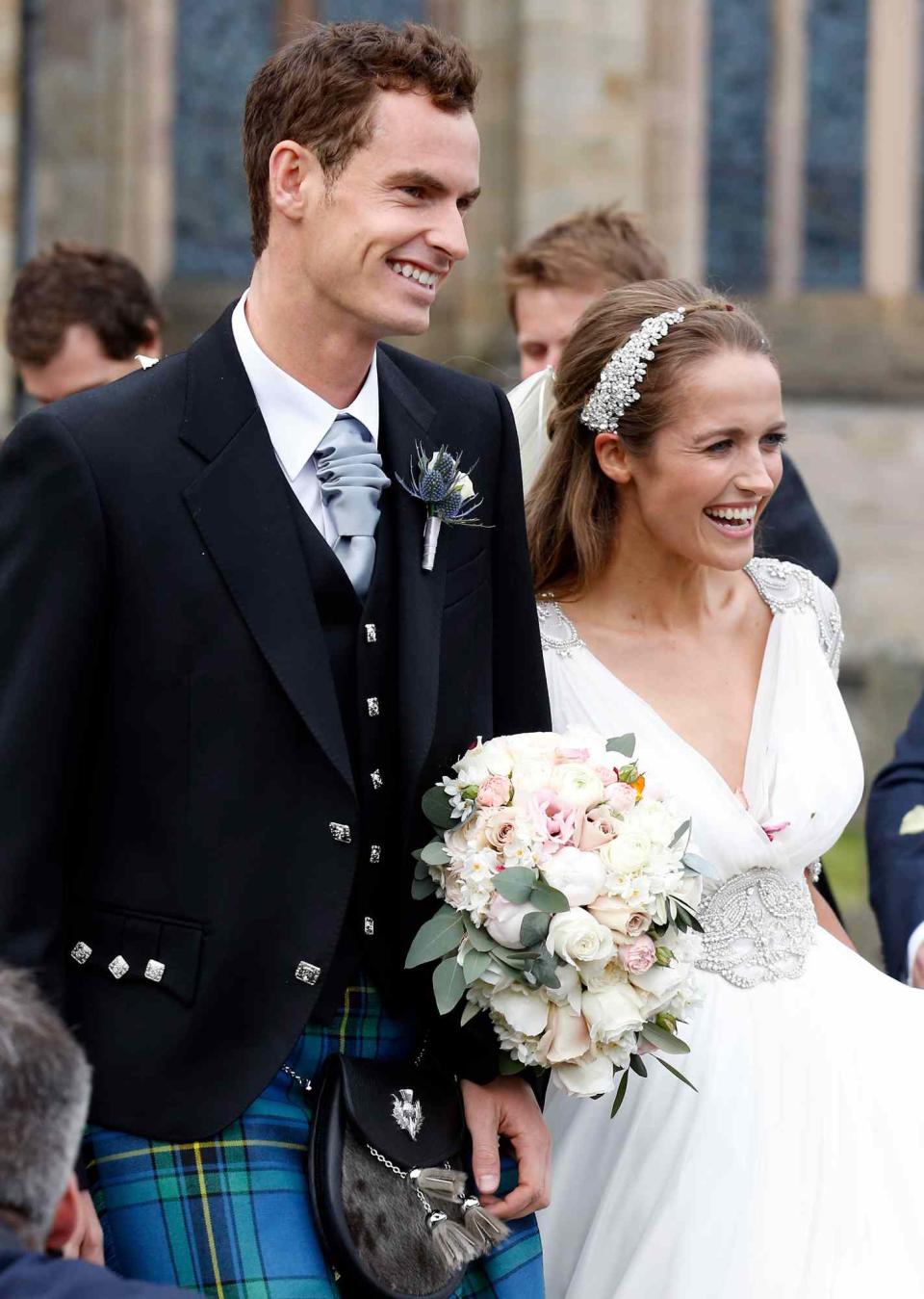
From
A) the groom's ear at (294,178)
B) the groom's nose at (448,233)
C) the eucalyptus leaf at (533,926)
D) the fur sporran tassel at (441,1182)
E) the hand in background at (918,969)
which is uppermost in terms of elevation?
the groom's ear at (294,178)

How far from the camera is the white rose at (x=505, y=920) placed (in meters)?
3.15

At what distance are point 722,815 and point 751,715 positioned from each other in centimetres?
36

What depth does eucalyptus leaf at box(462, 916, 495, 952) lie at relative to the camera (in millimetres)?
3166

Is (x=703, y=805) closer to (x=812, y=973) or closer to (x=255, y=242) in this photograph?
(x=812, y=973)

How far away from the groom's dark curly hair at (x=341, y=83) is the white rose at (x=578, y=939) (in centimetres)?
117

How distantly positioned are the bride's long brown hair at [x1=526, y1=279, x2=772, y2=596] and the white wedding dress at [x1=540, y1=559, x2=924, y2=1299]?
0.84 ft

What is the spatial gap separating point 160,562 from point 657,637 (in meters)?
1.51

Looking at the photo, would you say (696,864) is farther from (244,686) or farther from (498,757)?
(244,686)

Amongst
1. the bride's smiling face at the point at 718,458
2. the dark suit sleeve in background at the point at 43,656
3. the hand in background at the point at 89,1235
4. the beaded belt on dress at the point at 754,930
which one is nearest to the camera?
the hand in background at the point at 89,1235

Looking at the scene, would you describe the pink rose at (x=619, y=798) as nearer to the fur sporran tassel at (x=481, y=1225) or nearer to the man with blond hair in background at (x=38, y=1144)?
the fur sporran tassel at (x=481, y=1225)

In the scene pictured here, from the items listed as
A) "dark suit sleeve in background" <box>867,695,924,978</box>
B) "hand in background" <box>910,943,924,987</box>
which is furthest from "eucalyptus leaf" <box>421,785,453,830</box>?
"dark suit sleeve in background" <box>867,695,924,978</box>

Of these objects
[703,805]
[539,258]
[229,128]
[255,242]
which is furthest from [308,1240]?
[229,128]

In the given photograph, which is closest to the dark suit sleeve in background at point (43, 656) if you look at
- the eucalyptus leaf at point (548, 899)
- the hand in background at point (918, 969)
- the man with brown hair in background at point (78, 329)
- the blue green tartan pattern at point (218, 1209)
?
the blue green tartan pattern at point (218, 1209)

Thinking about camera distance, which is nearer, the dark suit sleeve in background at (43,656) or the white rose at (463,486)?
the dark suit sleeve in background at (43,656)
